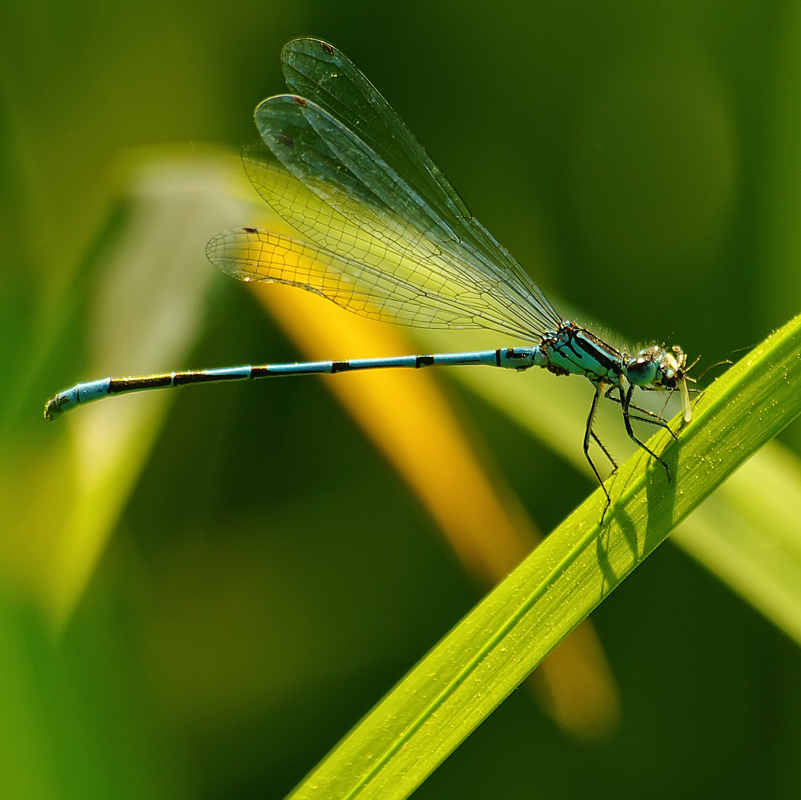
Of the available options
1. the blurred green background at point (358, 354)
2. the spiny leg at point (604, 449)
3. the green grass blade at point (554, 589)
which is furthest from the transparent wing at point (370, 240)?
the green grass blade at point (554, 589)

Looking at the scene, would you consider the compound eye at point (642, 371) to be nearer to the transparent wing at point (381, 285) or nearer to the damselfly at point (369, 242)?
the damselfly at point (369, 242)

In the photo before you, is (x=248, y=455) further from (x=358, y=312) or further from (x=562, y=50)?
(x=562, y=50)

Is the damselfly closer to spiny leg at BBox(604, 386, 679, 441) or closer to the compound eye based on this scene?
spiny leg at BBox(604, 386, 679, 441)

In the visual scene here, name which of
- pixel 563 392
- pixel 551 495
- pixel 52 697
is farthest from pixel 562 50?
pixel 52 697

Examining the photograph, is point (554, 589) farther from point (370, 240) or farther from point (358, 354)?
point (370, 240)

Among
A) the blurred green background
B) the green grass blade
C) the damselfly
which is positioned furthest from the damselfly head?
the blurred green background

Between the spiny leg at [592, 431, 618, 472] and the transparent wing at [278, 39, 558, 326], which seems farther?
the transparent wing at [278, 39, 558, 326]

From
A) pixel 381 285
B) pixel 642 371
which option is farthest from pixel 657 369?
pixel 381 285
